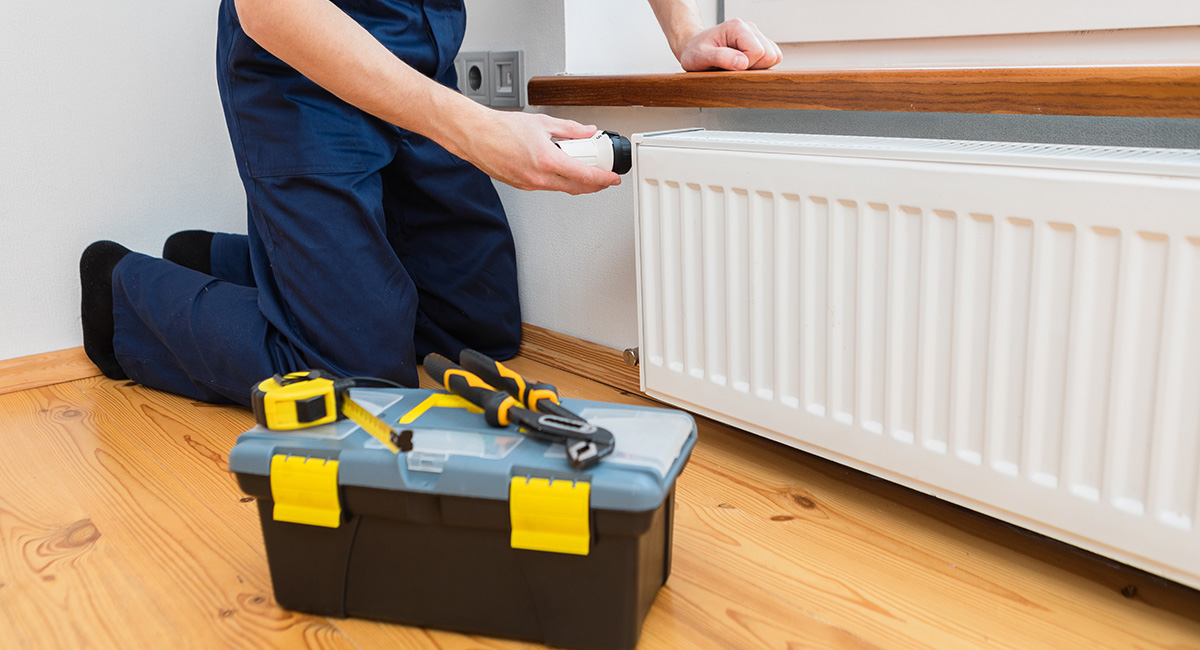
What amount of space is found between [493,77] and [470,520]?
868 millimetres

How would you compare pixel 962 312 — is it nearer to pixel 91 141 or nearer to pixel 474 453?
pixel 474 453

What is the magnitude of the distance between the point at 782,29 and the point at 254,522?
0.83 m

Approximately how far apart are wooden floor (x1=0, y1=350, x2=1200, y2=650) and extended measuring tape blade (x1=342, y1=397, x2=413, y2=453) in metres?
0.16

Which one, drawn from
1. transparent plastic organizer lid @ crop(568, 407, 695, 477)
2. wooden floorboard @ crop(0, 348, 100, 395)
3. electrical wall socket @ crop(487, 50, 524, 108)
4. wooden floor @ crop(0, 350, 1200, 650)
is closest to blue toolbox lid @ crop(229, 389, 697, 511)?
transparent plastic organizer lid @ crop(568, 407, 695, 477)

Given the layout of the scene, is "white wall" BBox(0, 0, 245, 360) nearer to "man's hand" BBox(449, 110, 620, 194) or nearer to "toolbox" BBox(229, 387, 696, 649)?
"man's hand" BBox(449, 110, 620, 194)

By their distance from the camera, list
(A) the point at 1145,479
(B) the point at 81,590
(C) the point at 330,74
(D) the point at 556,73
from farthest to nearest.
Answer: (D) the point at 556,73, (C) the point at 330,74, (B) the point at 81,590, (A) the point at 1145,479

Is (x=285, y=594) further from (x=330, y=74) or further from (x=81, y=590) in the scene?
(x=330, y=74)

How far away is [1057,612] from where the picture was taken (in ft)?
2.46

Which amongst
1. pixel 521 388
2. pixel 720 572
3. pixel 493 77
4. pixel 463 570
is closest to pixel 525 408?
pixel 521 388

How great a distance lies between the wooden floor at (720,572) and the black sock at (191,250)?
1.14 ft

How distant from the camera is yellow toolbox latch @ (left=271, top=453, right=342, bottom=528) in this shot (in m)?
0.69

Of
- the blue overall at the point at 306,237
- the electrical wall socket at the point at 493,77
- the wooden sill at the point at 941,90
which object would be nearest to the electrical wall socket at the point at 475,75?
the electrical wall socket at the point at 493,77

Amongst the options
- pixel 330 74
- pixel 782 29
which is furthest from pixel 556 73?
pixel 330 74

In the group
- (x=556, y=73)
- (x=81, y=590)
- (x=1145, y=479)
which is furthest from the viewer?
(x=556, y=73)
